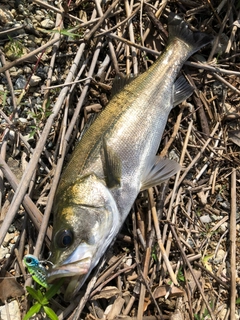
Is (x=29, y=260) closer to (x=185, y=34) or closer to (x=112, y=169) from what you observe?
(x=112, y=169)

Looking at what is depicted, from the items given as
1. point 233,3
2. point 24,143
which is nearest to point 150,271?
point 24,143

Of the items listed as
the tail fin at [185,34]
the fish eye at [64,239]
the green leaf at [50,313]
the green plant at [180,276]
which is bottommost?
the green plant at [180,276]

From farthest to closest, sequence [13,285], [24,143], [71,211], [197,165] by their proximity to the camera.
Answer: [197,165] → [24,143] → [13,285] → [71,211]

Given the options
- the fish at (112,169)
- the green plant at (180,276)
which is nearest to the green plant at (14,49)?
the fish at (112,169)

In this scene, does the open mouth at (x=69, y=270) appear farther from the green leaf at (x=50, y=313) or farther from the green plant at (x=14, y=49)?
the green plant at (x=14, y=49)

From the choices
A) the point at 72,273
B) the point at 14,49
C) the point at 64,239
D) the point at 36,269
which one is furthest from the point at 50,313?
the point at 14,49

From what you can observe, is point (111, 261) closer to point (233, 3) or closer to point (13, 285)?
point (13, 285)

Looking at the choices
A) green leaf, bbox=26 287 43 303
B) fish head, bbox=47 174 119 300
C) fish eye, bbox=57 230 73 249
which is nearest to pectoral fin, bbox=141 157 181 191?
fish head, bbox=47 174 119 300
